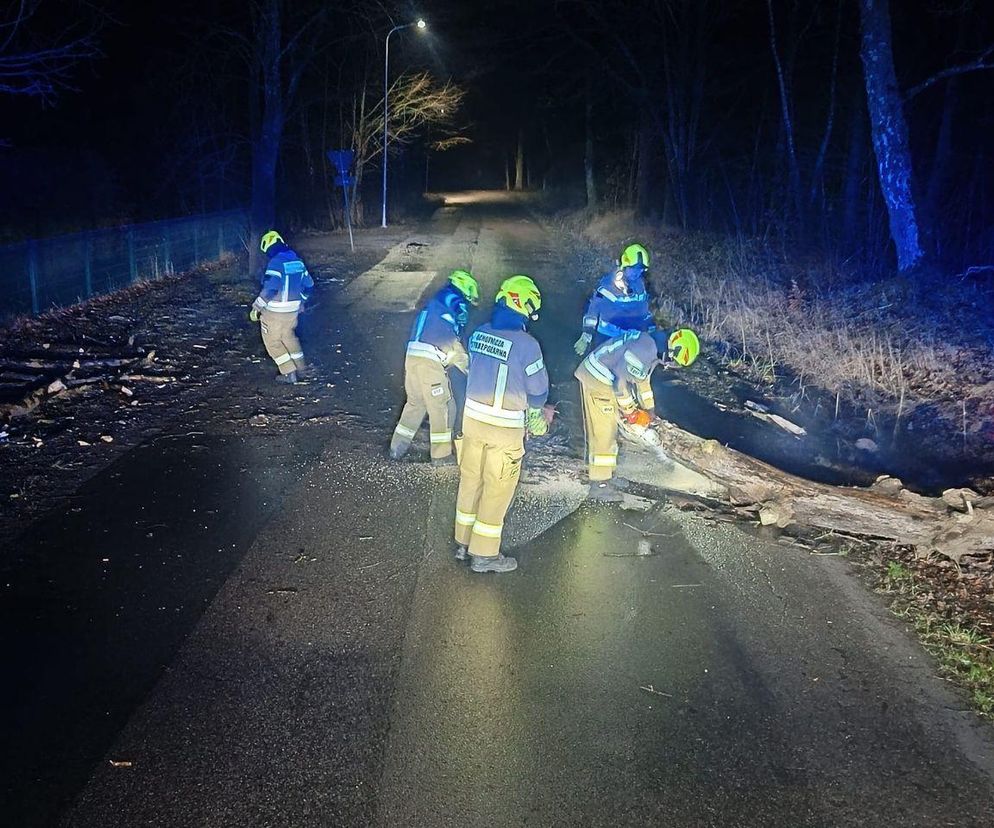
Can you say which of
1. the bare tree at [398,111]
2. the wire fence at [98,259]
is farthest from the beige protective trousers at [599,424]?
the bare tree at [398,111]

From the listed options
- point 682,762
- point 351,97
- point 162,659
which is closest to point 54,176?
point 351,97

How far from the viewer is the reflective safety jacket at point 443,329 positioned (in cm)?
554

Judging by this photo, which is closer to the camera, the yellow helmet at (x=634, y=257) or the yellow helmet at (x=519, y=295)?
the yellow helmet at (x=519, y=295)

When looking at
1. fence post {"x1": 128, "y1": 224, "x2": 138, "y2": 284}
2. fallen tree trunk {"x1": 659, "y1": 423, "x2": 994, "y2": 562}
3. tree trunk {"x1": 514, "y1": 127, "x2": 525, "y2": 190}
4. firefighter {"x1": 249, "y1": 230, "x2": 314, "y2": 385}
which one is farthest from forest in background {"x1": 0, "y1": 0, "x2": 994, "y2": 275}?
tree trunk {"x1": 514, "y1": 127, "x2": 525, "y2": 190}

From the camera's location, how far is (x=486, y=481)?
4.54 metres

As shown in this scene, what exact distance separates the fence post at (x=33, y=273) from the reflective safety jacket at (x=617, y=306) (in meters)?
8.37

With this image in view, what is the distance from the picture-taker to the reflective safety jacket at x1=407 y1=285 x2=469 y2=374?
18.2ft

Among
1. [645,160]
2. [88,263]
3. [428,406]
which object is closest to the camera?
[428,406]

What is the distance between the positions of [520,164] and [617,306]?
66.0 meters

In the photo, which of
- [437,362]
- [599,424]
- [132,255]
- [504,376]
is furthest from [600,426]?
[132,255]

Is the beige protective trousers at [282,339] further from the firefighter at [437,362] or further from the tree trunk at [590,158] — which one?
the tree trunk at [590,158]

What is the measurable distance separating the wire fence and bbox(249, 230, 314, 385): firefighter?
14.6 ft

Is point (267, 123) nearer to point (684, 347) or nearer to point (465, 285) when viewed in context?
point (465, 285)

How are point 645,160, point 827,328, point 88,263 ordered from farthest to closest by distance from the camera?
point 645,160 < point 88,263 < point 827,328
